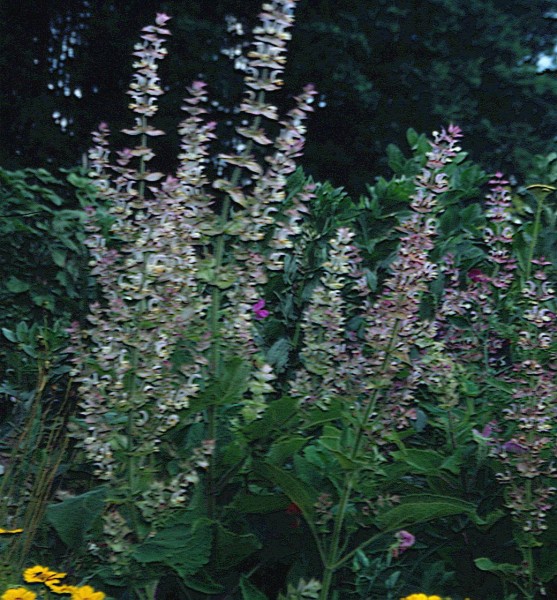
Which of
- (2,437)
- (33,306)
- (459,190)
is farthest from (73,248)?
(459,190)

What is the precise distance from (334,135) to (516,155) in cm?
227

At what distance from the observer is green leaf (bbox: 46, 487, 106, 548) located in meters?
2.74

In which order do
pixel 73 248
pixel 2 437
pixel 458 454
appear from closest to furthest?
pixel 458 454 → pixel 2 437 → pixel 73 248

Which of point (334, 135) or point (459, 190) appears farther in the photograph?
point (334, 135)

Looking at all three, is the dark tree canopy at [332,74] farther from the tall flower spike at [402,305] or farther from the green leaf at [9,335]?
the tall flower spike at [402,305]

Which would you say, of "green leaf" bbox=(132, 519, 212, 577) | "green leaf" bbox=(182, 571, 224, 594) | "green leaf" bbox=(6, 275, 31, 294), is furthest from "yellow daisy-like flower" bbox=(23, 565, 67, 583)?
"green leaf" bbox=(6, 275, 31, 294)

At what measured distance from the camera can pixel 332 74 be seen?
454 inches

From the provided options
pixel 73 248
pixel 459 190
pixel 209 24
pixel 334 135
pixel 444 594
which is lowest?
pixel 444 594

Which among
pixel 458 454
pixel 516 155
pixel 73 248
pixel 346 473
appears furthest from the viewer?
pixel 516 155

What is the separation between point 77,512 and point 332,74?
30.9 feet

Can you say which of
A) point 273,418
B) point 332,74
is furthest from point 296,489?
point 332,74

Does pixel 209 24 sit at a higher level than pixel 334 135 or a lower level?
higher

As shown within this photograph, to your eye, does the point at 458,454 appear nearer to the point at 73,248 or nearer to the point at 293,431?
the point at 293,431

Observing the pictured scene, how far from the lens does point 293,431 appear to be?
2.98m
